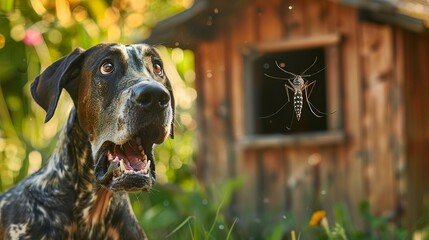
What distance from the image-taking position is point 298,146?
10359 millimetres

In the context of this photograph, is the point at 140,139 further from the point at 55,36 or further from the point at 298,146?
the point at 298,146

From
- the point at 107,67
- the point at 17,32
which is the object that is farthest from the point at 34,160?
the point at 107,67

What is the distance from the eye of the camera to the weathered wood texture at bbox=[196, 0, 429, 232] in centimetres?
975

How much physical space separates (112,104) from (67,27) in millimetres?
5511

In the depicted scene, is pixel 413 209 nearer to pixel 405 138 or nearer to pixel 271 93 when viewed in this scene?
pixel 405 138

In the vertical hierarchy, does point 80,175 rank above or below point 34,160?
above

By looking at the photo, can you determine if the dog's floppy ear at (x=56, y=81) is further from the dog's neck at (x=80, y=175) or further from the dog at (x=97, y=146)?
the dog's neck at (x=80, y=175)

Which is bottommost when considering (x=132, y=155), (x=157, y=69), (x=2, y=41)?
(x=132, y=155)

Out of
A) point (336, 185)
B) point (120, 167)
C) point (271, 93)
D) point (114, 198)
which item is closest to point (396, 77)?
point (336, 185)

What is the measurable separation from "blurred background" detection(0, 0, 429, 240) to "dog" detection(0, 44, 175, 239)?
3.95 m

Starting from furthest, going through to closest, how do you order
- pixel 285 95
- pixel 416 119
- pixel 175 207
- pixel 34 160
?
1. pixel 285 95
2. pixel 416 119
3. pixel 175 207
4. pixel 34 160

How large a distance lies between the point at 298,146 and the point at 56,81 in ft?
22.9

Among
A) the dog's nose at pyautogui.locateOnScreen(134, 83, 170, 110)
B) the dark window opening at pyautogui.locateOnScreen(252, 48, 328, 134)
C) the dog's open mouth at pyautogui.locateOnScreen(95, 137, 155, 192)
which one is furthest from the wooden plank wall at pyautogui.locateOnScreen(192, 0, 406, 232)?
the dog's nose at pyautogui.locateOnScreen(134, 83, 170, 110)

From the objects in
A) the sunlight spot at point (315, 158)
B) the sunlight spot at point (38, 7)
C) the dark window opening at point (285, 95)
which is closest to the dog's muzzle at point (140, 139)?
the sunlight spot at point (38, 7)
